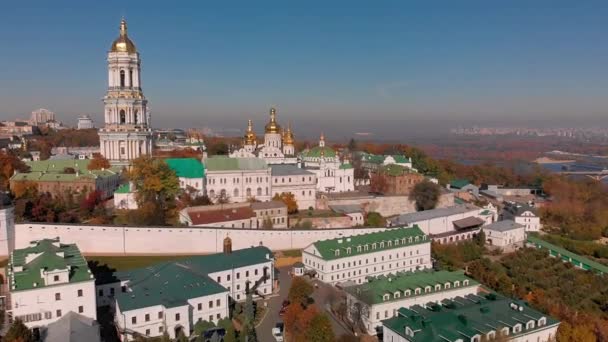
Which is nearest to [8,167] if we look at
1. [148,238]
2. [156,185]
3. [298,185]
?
[156,185]

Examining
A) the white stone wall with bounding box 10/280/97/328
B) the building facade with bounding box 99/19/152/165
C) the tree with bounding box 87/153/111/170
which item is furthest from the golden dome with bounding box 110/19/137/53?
the white stone wall with bounding box 10/280/97/328

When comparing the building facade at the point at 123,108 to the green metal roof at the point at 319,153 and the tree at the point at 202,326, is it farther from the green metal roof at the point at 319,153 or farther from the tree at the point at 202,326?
the tree at the point at 202,326

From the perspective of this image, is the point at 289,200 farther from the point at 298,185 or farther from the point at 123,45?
the point at 123,45

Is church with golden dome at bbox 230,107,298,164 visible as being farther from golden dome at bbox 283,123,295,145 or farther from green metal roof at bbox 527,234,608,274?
green metal roof at bbox 527,234,608,274

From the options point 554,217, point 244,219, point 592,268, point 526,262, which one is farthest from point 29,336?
point 554,217

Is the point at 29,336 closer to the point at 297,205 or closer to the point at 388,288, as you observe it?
the point at 388,288

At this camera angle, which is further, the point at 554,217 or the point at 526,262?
the point at 554,217
